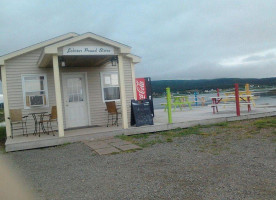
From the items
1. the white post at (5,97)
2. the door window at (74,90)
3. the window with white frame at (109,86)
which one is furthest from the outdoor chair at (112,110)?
the white post at (5,97)

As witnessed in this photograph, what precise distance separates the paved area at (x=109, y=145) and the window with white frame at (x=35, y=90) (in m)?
2.76

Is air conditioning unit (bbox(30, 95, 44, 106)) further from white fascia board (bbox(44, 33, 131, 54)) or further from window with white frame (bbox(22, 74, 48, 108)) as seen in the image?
white fascia board (bbox(44, 33, 131, 54))

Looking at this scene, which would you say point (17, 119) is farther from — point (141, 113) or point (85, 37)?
point (141, 113)

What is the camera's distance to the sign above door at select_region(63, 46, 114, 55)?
8172mm

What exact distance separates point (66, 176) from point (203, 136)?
4474 mm

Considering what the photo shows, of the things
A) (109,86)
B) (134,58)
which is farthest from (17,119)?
(134,58)

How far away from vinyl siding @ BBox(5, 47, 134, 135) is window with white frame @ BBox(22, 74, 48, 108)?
126 millimetres

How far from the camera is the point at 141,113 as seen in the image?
9.53 metres

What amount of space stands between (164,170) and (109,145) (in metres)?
2.85

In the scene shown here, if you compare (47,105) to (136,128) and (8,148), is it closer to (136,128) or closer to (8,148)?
(8,148)

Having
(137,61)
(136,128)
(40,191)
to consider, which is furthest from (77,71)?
(40,191)

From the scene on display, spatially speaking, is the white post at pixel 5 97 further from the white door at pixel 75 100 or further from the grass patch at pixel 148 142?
the grass patch at pixel 148 142

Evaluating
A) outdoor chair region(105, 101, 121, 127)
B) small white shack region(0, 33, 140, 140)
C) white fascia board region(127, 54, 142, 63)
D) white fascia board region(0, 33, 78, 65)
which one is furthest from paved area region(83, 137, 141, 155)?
white fascia board region(0, 33, 78, 65)

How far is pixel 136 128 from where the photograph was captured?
9.12 m
